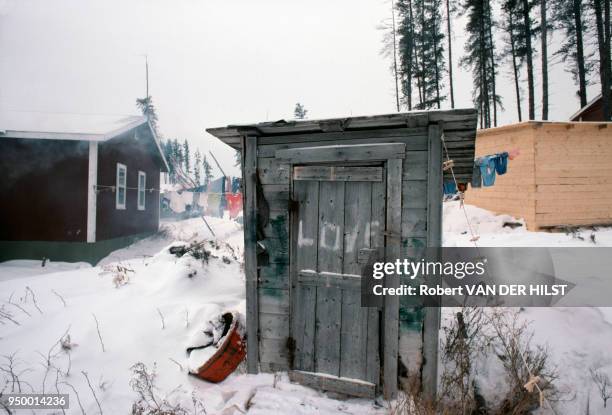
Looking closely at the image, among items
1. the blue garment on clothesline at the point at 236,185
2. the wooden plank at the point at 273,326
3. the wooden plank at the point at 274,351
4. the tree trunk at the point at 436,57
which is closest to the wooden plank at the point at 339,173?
the wooden plank at the point at 273,326

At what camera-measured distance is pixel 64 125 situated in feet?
37.9

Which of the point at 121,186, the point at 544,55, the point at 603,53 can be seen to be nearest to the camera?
the point at 121,186

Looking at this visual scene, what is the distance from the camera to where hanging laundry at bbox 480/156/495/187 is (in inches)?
360

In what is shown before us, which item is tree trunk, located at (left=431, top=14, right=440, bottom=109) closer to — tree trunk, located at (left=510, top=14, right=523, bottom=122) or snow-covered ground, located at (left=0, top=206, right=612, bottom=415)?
tree trunk, located at (left=510, top=14, right=523, bottom=122)

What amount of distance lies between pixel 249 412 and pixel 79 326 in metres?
2.86

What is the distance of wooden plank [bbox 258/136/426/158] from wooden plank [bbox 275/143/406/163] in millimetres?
69

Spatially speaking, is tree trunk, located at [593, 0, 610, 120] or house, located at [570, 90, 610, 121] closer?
tree trunk, located at [593, 0, 610, 120]

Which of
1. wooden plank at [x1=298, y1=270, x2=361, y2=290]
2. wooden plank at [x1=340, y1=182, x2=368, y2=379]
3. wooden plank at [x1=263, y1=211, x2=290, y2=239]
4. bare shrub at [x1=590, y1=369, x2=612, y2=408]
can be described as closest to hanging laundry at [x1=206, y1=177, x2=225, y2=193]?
wooden plank at [x1=263, y1=211, x2=290, y2=239]

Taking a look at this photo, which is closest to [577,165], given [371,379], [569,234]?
[569,234]

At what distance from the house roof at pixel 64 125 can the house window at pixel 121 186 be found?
5.38 ft

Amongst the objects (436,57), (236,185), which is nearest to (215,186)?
(236,185)

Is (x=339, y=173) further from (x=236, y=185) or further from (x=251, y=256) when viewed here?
(x=236, y=185)

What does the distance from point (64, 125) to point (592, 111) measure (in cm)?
2977

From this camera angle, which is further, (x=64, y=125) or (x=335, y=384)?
(x=64, y=125)
